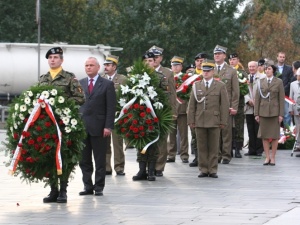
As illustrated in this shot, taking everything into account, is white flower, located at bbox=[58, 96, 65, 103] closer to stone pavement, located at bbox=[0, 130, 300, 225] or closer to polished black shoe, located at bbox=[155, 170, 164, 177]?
stone pavement, located at bbox=[0, 130, 300, 225]

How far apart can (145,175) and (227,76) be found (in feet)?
13.6

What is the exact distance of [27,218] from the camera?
13023 millimetres

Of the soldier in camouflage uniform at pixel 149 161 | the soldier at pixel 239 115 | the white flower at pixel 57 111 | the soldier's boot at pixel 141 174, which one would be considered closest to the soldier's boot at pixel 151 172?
the soldier in camouflage uniform at pixel 149 161

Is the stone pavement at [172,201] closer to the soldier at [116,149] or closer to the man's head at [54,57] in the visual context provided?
the soldier at [116,149]

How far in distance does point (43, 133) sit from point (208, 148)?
16.3ft

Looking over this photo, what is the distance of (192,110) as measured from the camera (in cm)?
1891

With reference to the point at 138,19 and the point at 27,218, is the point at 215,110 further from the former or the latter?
the point at 138,19

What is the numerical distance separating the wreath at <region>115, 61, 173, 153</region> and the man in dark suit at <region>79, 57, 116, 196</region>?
215 cm

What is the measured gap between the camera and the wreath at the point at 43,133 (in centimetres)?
1427

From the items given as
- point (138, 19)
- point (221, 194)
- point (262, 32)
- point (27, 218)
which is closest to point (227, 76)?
point (221, 194)

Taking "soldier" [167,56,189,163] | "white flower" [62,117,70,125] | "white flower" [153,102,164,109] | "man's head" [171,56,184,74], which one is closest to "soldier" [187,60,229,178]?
"white flower" [153,102,164,109]

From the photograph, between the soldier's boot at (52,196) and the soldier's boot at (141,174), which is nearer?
the soldier's boot at (52,196)

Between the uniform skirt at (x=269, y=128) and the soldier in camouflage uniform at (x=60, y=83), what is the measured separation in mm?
7326

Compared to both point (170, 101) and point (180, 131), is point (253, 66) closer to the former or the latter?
point (180, 131)
